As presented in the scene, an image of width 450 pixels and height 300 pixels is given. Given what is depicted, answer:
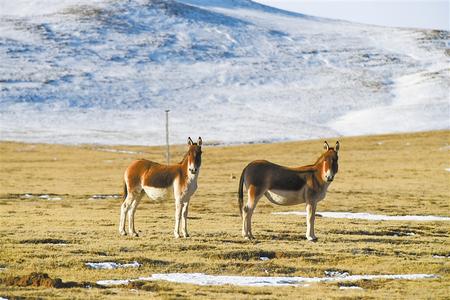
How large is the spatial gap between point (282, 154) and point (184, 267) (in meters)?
76.5

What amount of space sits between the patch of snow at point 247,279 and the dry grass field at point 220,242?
399mm

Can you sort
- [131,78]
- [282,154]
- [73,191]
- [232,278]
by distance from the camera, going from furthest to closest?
[131,78]
[282,154]
[73,191]
[232,278]

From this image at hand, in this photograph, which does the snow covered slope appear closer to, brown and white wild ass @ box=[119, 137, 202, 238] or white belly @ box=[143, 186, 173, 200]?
brown and white wild ass @ box=[119, 137, 202, 238]

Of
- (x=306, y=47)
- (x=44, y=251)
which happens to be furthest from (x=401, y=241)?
(x=306, y=47)

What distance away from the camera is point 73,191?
5381 centimetres

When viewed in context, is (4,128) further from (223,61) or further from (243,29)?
(243,29)

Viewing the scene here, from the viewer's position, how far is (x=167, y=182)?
81.4 feet

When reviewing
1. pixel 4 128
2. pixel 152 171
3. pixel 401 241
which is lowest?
pixel 4 128

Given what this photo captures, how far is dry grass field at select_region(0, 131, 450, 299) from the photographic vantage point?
18.0 meters

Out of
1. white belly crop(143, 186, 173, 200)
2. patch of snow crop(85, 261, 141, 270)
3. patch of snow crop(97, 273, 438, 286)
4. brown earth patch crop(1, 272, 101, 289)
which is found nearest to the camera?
brown earth patch crop(1, 272, 101, 289)

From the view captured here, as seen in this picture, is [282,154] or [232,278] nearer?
[232,278]

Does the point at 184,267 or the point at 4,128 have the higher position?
the point at 184,267

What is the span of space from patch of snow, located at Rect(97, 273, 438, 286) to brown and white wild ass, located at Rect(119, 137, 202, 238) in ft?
16.5

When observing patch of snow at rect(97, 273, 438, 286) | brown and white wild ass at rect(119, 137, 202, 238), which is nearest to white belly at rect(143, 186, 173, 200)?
brown and white wild ass at rect(119, 137, 202, 238)
